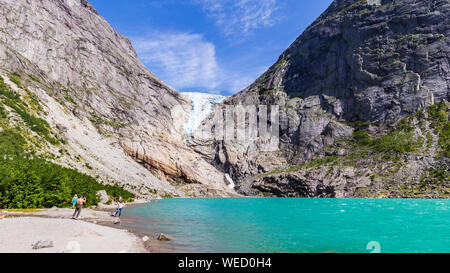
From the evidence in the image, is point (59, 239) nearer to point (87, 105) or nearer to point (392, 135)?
point (87, 105)

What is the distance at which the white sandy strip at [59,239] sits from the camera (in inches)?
636

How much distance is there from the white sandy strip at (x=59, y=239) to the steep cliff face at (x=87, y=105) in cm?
7734

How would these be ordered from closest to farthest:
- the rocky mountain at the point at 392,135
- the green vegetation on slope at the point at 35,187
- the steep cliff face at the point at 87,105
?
the green vegetation on slope at the point at 35,187 < the steep cliff face at the point at 87,105 < the rocky mountain at the point at 392,135

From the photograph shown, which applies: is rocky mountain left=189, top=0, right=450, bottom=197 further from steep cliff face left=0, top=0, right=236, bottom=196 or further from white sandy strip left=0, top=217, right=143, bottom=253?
white sandy strip left=0, top=217, right=143, bottom=253

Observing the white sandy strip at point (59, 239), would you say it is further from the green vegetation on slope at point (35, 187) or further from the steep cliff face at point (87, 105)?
the steep cliff face at point (87, 105)

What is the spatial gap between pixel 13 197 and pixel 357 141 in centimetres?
18333

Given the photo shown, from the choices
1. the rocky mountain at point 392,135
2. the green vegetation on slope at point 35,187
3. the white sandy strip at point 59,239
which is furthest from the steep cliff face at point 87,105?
the white sandy strip at point 59,239

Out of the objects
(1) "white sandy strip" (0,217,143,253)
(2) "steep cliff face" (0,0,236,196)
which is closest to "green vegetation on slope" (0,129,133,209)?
(1) "white sandy strip" (0,217,143,253)

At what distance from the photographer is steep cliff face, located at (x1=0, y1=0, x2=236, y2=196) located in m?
119

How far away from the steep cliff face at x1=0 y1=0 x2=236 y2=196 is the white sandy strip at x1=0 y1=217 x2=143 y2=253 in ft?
254

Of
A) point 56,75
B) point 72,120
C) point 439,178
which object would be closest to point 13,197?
point 72,120
